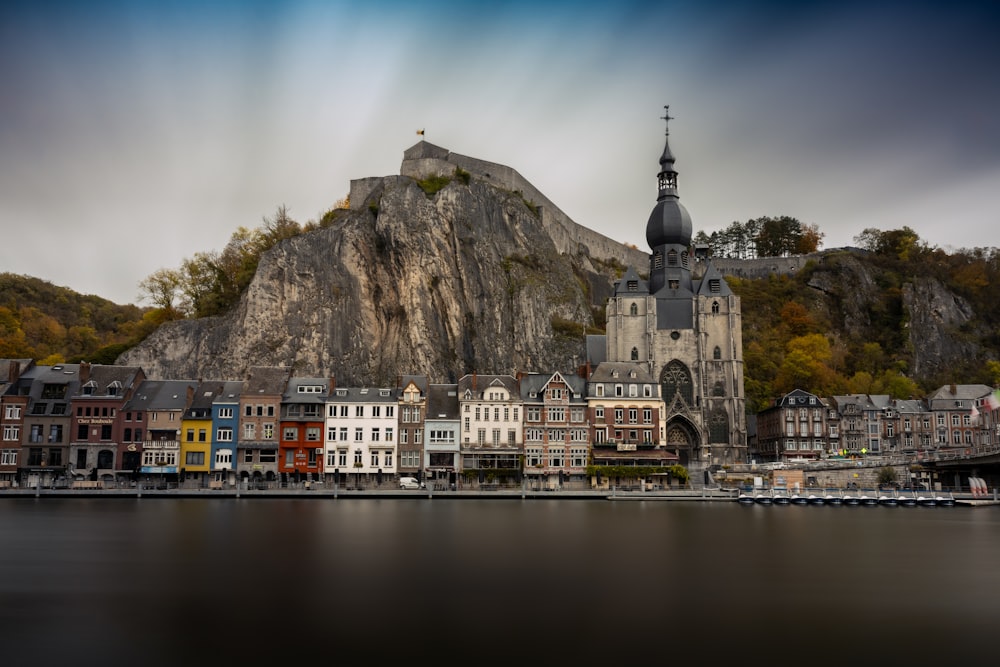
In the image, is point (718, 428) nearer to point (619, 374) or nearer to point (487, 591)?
point (619, 374)

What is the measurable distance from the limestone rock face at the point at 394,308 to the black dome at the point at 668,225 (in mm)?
10761

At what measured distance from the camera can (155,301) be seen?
299 feet

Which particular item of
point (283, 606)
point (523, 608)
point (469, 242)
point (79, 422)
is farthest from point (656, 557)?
point (469, 242)

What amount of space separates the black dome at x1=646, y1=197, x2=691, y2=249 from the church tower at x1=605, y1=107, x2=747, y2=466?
338 centimetres

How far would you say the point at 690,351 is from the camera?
3004 inches

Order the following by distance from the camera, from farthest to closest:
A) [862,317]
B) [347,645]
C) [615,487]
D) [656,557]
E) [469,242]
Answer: [862,317], [469,242], [615,487], [656,557], [347,645]

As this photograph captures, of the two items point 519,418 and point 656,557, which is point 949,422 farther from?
point 656,557

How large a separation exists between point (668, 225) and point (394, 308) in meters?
27.8

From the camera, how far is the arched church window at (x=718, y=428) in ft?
244

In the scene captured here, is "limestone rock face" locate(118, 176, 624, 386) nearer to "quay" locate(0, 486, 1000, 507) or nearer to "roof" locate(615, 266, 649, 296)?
"roof" locate(615, 266, 649, 296)

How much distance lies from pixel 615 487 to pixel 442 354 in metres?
25.1

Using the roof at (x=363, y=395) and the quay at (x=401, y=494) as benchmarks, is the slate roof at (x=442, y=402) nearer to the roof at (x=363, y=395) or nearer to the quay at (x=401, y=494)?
the roof at (x=363, y=395)

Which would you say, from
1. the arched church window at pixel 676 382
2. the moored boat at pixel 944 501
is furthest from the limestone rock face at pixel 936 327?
the moored boat at pixel 944 501

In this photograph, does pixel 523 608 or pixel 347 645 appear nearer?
pixel 347 645
